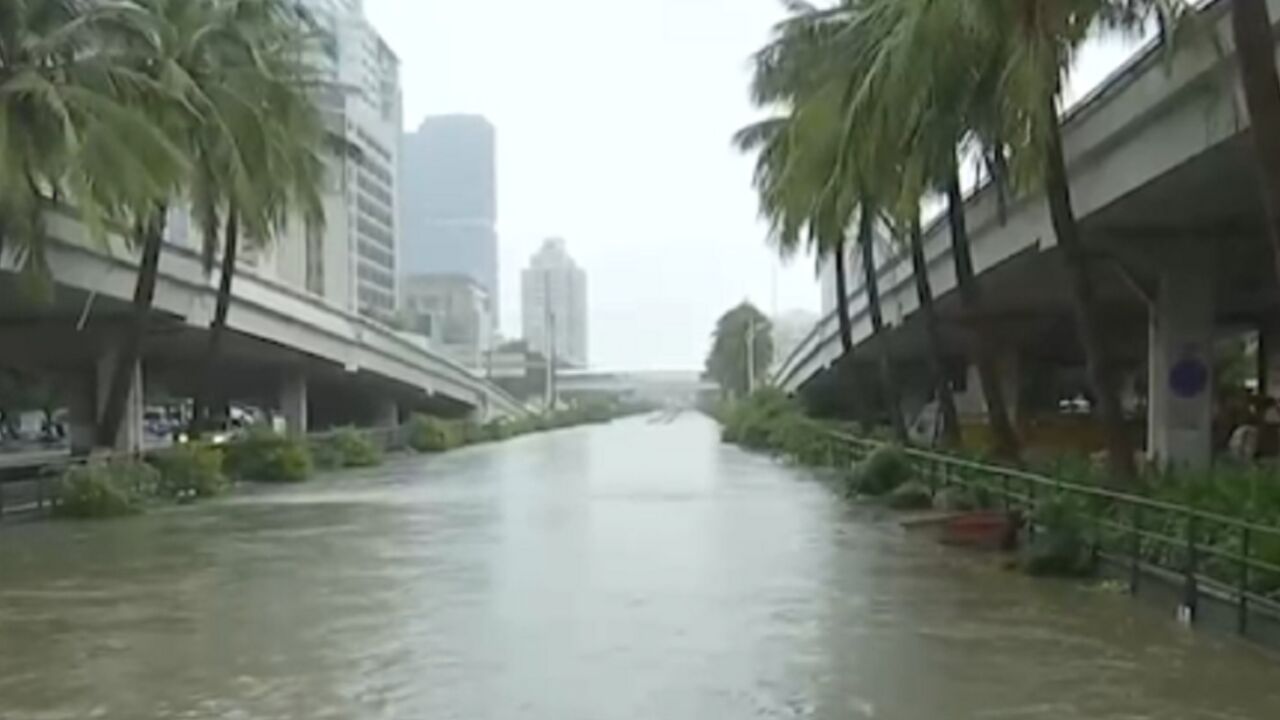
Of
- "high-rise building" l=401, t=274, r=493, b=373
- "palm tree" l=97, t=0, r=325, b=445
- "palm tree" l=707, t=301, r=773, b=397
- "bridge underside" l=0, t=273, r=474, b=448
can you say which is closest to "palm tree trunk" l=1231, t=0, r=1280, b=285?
"palm tree" l=97, t=0, r=325, b=445

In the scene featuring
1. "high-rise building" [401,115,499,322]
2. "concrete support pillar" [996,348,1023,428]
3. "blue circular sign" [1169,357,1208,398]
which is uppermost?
"high-rise building" [401,115,499,322]

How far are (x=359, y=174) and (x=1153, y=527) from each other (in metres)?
79.1

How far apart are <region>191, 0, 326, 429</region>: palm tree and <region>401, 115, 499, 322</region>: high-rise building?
438 ft

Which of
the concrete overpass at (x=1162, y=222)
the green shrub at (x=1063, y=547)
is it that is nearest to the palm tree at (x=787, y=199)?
the concrete overpass at (x=1162, y=222)

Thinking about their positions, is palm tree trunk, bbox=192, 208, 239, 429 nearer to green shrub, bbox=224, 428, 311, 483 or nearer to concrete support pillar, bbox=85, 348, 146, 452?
concrete support pillar, bbox=85, 348, 146, 452

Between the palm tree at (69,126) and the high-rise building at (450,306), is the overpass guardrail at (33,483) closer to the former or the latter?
the palm tree at (69,126)

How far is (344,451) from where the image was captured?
50.5 metres

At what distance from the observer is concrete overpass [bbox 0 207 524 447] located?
34375mm

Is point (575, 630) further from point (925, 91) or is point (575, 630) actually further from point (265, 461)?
point (265, 461)

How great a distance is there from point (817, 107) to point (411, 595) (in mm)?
13309

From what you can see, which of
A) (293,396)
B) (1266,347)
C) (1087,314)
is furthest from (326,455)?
(1087,314)

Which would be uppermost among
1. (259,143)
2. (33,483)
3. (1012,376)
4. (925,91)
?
(259,143)

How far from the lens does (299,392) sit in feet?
197

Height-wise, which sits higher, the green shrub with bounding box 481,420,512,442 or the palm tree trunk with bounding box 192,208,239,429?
the palm tree trunk with bounding box 192,208,239,429
